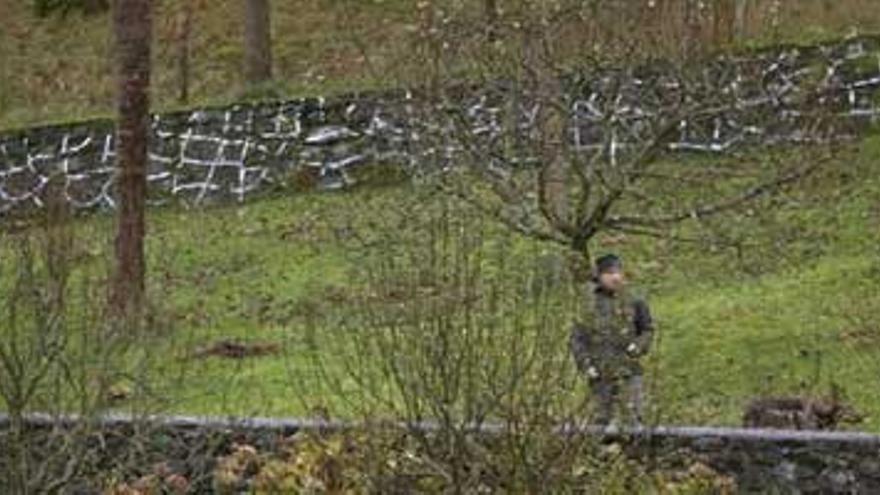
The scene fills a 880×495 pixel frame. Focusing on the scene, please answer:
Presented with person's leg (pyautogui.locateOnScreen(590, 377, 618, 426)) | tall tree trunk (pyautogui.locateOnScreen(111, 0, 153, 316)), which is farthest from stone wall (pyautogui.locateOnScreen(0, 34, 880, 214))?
person's leg (pyautogui.locateOnScreen(590, 377, 618, 426))

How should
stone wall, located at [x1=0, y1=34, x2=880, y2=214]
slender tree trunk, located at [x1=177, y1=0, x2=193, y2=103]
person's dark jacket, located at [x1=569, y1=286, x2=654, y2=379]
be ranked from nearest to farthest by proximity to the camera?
person's dark jacket, located at [x1=569, y1=286, x2=654, y2=379] < stone wall, located at [x1=0, y1=34, x2=880, y2=214] < slender tree trunk, located at [x1=177, y1=0, x2=193, y2=103]

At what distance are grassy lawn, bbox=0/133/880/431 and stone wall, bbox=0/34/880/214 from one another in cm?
65

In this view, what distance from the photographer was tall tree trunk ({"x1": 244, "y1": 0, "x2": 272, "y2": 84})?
96.6 feet

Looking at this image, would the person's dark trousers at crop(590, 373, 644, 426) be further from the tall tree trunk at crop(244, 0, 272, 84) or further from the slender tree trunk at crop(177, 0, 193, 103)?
the slender tree trunk at crop(177, 0, 193, 103)

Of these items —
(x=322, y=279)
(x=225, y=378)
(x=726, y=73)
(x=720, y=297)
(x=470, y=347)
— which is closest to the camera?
(x=470, y=347)

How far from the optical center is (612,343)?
13508mm

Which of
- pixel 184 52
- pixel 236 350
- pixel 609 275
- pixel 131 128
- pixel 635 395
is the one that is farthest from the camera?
pixel 184 52

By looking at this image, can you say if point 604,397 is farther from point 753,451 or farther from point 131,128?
point 131,128

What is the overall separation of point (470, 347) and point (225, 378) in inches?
299

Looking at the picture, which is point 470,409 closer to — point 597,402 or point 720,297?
point 597,402

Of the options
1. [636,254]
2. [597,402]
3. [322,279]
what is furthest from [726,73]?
→ [597,402]

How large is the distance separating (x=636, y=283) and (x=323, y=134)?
26.2 feet

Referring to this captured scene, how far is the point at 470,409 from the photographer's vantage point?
10.0 metres

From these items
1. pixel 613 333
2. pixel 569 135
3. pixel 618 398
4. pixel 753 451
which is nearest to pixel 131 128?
pixel 569 135
